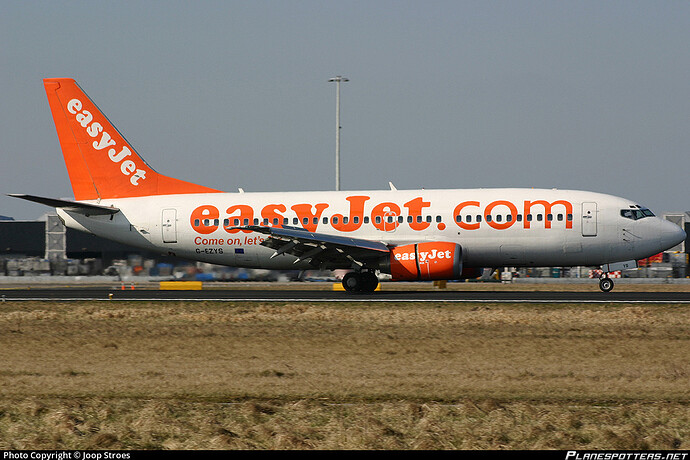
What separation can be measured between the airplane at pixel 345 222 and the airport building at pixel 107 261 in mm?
4618

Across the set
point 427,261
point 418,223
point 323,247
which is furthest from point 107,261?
point 427,261

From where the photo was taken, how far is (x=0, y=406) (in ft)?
44.0

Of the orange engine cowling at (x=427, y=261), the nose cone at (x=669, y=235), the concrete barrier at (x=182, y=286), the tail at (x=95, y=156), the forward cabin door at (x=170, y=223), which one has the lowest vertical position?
the concrete barrier at (x=182, y=286)

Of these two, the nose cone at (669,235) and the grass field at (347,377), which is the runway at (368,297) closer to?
the nose cone at (669,235)

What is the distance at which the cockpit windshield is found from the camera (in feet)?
116

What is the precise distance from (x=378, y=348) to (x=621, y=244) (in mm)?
18391

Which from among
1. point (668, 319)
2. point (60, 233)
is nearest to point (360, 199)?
point (668, 319)

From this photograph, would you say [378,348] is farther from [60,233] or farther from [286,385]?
[60,233]

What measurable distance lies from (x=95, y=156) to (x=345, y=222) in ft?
42.6

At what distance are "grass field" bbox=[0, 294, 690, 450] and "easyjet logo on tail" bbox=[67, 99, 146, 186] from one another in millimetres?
12520

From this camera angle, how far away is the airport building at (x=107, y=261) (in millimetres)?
53406

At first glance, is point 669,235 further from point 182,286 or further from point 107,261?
point 107,261

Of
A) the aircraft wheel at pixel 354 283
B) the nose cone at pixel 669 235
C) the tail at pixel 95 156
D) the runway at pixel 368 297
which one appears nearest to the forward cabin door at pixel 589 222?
the runway at pixel 368 297

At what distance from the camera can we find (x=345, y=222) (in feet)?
122
